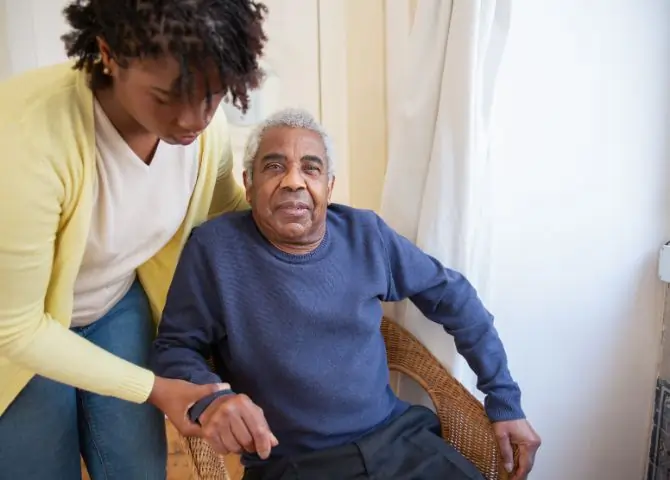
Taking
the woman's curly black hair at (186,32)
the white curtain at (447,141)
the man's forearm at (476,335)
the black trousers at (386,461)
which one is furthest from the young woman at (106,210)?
the man's forearm at (476,335)

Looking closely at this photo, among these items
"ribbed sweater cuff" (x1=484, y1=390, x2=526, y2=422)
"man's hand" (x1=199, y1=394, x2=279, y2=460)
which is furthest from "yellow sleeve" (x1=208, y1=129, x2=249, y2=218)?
"ribbed sweater cuff" (x1=484, y1=390, x2=526, y2=422)

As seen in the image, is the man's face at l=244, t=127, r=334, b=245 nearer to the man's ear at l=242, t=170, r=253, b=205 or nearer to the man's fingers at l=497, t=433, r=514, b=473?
the man's ear at l=242, t=170, r=253, b=205

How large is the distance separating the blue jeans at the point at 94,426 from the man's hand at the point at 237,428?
221 millimetres

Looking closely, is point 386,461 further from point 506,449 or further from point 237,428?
point 237,428

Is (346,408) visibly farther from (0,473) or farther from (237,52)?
(237,52)

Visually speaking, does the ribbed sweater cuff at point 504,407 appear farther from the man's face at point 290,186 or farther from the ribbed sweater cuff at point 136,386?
the ribbed sweater cuff at point 136,386

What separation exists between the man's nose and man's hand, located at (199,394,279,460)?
0.43 m

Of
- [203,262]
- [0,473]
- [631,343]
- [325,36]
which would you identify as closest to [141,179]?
[203,262]

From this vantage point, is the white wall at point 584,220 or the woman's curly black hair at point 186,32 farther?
the white wall at point 584,220

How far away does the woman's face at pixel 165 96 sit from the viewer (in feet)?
2.47

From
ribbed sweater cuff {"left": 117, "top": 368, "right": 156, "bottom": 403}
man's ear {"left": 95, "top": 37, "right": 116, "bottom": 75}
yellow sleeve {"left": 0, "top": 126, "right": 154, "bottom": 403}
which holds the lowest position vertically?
ribbed sweater cuff {"left": 117, "top": 368, "right": 156, "bottom": 403}

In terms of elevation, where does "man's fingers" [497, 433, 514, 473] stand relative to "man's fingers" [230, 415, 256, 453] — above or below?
below

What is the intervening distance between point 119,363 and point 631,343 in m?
1.25

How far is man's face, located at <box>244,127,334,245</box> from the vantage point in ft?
3.93
